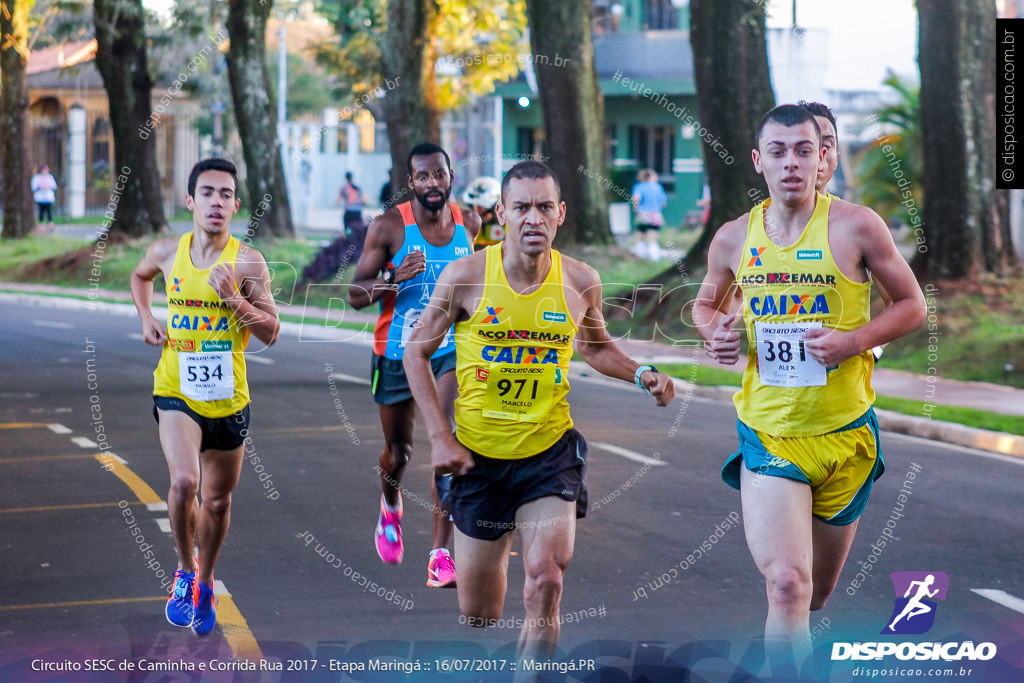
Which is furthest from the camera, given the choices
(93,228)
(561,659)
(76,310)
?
(93,228)

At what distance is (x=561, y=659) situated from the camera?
532 cm

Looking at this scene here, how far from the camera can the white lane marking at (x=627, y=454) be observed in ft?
35.3

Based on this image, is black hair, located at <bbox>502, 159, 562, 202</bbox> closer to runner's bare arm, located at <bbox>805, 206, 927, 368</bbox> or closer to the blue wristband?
the blue wristband

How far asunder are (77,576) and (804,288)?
409 centimetres

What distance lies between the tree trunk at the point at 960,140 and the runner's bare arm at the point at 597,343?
12.5 metres

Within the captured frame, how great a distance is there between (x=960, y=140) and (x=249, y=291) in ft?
41.5

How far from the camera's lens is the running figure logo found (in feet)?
20.5

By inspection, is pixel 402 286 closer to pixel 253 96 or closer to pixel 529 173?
pixel 529 173

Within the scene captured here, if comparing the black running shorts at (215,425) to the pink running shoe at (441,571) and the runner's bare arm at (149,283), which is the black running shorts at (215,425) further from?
the pink running shoe at (441,571)

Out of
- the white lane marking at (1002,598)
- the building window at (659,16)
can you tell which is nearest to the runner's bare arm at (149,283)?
the white lane marking at (1002,598)

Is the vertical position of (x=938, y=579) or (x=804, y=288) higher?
(x=804, y=288)

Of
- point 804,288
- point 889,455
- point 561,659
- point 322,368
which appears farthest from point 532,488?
point 322,368

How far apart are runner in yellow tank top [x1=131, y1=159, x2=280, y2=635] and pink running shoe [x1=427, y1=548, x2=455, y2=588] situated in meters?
1.08

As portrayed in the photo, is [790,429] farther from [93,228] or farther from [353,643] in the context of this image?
[93,228]
